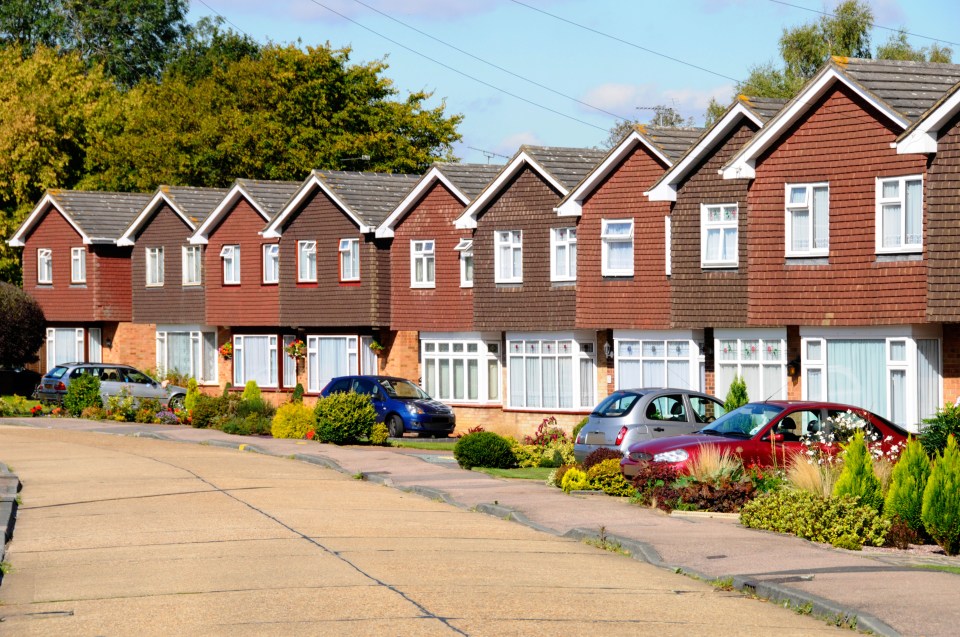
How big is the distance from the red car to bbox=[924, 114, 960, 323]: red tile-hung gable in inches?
170

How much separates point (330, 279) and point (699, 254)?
686 inches

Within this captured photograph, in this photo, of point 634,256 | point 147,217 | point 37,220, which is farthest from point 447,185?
point 37,220

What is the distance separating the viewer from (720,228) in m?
33.4

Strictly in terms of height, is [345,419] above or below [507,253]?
below

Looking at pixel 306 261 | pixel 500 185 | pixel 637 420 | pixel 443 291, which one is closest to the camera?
pixel 637 420

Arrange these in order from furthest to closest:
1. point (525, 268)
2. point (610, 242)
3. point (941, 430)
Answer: point (525, 268)
point (610, 242)
point (941, 430)

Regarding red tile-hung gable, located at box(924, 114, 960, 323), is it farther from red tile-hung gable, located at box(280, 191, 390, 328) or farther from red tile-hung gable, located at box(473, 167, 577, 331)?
red tile-hung gable, located at box(280, 191, 390, 328)

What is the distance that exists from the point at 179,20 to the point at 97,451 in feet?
243

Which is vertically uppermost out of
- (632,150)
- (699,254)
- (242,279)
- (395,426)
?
(632,150)

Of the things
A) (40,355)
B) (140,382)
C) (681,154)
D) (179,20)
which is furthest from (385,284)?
(179,20)

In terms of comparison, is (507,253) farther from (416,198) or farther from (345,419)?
(345,419)

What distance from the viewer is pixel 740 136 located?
3322 cm

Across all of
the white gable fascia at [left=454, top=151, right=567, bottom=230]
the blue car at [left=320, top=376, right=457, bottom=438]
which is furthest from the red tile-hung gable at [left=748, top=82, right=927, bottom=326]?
the blue car at [left=320, top=376, right=457, bottom=438]

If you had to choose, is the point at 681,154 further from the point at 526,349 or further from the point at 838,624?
the point at 838,624
